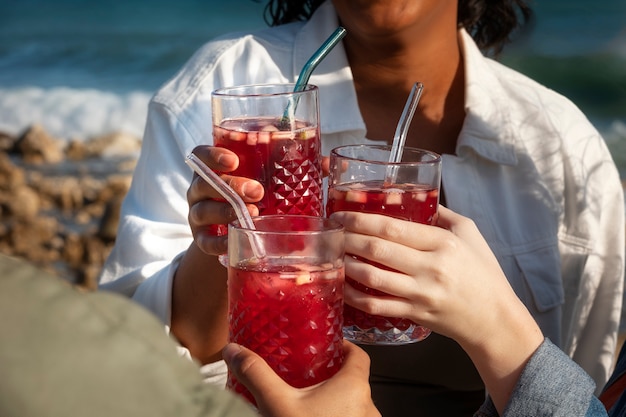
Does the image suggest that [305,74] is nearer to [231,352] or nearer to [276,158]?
[276,158]

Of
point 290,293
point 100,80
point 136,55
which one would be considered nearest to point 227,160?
point 290,293

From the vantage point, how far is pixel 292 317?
1326 mm

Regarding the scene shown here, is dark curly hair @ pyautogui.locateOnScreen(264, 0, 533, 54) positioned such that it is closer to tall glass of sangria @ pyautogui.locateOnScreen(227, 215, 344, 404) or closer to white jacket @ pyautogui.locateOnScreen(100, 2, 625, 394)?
white jacket @ pyautogui.locateOnScreen(100, 2, 625, 394)

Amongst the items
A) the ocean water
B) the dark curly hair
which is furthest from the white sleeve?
the ocean water

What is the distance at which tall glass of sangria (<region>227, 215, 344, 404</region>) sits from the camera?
130cm

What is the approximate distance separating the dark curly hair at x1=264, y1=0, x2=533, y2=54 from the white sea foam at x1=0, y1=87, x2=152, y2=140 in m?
6.08

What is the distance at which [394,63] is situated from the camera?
8.28 feet

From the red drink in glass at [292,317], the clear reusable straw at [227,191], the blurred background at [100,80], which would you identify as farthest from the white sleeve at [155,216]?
the blurred background at [100,80]

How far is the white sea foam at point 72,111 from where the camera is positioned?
28.8ft

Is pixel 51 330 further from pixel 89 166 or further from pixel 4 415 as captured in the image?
pixel 89 166

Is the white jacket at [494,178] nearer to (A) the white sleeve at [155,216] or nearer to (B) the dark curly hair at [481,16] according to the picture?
(A) the white sleeve at [155,216]

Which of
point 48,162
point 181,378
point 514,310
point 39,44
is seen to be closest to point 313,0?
point 514,310

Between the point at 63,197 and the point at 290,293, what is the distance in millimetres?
5992

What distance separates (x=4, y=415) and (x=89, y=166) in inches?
304
